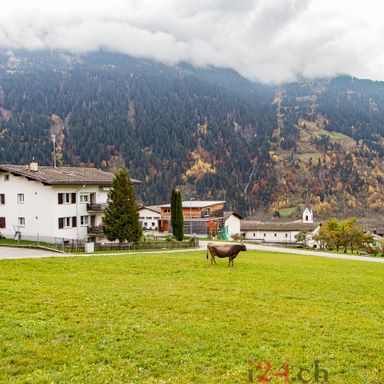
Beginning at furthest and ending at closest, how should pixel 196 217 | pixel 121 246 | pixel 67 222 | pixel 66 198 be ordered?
1. pixel 196 217
2. pixel 67 222
3. pixel 66 198
4. pixel 121 246

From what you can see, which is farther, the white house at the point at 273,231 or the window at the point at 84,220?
the white house at the point at 273,231

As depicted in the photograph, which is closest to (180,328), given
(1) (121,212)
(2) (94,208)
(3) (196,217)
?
(1) (121,212)

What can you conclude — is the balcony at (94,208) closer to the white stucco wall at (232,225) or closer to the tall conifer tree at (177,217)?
the tall conifer tree at (177,217)

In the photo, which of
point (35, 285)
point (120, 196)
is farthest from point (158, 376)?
point (120, 196)

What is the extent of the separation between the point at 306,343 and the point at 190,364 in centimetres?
341

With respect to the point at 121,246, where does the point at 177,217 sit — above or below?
above

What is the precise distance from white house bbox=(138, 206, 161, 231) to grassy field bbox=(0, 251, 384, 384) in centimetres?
6754

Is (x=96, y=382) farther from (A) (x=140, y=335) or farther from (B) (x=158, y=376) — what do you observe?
(A) (x=140, y=335)

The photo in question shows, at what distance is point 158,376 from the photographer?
362 inches

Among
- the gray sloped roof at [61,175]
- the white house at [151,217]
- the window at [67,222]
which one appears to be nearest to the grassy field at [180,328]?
the gray sloped roof at [61,175]

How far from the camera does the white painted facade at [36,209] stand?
47.5 m

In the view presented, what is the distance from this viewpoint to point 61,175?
49.8 metres

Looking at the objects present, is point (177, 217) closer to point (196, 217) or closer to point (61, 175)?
point (61, 175)

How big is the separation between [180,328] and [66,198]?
40233mm
